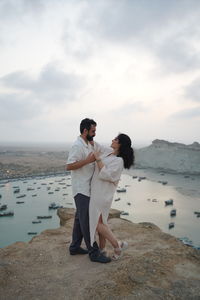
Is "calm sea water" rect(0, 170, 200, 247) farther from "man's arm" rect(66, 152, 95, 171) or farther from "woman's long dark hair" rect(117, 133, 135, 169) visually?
"man's arm" rect(66, 152, 95, 171)

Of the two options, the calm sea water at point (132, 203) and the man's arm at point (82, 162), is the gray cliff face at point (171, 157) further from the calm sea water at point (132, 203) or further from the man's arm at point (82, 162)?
the man's arm at point (82, 162)

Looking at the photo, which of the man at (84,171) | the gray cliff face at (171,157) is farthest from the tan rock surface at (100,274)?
the gray cliff face at (171,157)

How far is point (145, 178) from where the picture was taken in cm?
2884

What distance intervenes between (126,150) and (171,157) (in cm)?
3239

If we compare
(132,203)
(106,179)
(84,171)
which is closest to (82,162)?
(84,171)

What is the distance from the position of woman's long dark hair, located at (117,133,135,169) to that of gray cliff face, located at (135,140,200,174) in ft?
Answer: 98.0

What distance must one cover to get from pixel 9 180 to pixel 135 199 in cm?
1526

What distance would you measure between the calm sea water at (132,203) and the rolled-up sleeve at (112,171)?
10.2 metres

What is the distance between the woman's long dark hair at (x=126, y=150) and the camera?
91.0 inches

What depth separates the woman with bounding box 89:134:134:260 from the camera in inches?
89.9

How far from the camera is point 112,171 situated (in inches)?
89.4

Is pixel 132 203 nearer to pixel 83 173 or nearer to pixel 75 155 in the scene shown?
pixel 83 173

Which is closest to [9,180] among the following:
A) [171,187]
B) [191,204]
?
[171,187]

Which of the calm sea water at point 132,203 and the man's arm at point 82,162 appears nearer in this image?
the man's arm at point 82,162
